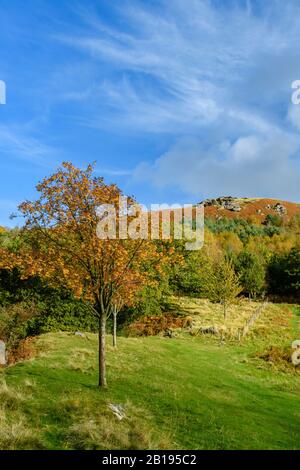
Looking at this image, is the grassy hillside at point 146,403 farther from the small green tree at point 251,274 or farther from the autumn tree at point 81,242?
the small green tree at point 251,274

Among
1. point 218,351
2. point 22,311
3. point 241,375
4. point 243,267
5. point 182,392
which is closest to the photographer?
point 182,392

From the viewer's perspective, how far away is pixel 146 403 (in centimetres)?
1748

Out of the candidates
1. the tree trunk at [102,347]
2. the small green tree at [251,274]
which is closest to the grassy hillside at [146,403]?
the tree trunk at [102,347]

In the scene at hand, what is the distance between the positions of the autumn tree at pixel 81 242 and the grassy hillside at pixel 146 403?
2852 mm

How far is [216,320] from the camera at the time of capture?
5525cm

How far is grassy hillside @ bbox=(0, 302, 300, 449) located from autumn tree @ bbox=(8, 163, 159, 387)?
285cm

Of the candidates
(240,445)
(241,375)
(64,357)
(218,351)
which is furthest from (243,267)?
(240,445)

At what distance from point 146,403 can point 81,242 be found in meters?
7.43

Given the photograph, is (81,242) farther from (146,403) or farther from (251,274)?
(251,274)

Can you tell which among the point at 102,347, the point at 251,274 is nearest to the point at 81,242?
the point at 102,347

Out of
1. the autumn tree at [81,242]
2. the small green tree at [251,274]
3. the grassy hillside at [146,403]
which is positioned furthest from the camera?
the small green tree at [251,274]

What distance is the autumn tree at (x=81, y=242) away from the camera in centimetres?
1814
